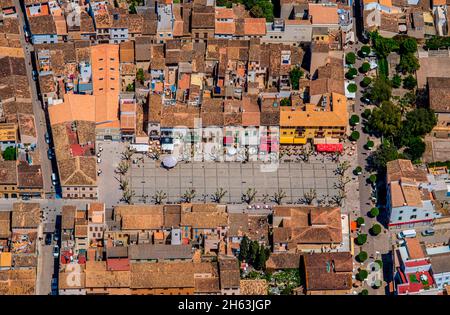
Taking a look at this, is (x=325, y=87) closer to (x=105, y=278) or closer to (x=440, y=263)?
(x=440, y=263)

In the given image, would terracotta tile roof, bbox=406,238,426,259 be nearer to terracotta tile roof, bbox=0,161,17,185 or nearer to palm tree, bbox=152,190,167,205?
palm tree, bbox=152,190,167,205

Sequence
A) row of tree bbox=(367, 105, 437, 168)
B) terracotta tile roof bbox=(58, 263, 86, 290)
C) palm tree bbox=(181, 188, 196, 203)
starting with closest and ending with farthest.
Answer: terracotta tile roof bbox=(58, 263, 86, 290)
palm tree bbox=(181, 188, 196, 203)
row of tree bbox=(367, 105, 437, 168)

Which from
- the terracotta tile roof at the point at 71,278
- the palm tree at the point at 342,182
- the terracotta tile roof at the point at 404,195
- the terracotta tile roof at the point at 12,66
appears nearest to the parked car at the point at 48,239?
the terracotta tile roof at the point at 71,278

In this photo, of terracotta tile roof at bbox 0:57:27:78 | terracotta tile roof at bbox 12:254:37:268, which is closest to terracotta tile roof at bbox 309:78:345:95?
terracotta tile roof at bbox 0:57:27:78

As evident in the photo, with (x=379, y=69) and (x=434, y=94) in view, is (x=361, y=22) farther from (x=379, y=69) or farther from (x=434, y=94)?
(x=434, y=94)

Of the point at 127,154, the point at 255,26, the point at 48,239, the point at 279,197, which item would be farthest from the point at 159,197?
the point at 255,26
